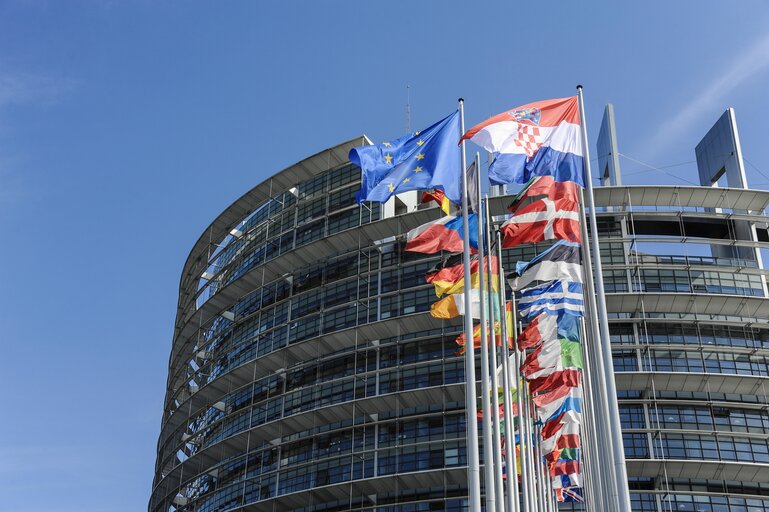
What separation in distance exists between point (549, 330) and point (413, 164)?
957 cm

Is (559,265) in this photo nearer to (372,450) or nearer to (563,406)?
(563,406)

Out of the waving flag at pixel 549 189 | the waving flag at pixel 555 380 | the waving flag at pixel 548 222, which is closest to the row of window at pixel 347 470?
the waving flag at pixel 555 380

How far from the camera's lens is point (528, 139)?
2558cm

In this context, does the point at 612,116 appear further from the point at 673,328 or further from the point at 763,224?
the point at 673,328

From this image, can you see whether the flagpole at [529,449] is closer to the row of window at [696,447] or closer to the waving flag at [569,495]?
the waving flag at [569,495]

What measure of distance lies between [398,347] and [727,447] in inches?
856

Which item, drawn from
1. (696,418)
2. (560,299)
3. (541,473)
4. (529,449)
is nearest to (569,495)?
(696,418)

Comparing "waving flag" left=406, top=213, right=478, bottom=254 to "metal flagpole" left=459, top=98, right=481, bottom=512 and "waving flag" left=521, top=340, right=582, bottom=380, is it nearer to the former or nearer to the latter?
"metal flagpole" left=459, top=98, right=481, bottom=512

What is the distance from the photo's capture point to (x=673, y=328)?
2386 inches

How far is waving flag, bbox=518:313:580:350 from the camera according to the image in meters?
31.2

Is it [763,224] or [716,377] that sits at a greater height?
[763,224]

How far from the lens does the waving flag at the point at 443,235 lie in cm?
2795

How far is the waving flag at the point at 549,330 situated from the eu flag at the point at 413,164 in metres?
7.13

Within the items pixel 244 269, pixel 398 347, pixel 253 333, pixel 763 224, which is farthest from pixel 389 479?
pixel 763 224
